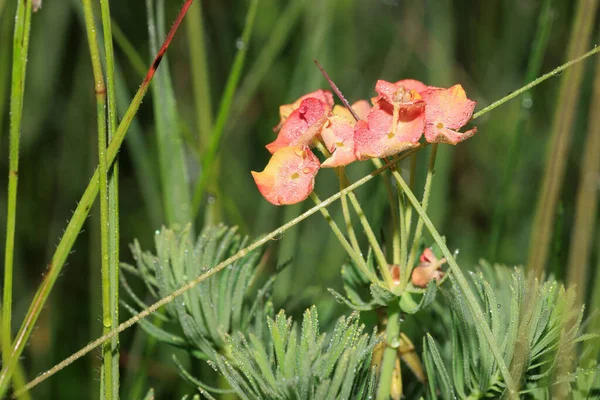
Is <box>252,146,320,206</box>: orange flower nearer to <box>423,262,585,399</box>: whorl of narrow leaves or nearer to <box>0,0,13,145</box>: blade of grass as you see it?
<box>423,262,585,399</box>: whorl of narrow leaves

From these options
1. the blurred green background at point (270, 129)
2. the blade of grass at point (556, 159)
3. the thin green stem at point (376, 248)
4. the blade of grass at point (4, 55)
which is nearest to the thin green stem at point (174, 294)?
the thin green stem at point (376, 248)

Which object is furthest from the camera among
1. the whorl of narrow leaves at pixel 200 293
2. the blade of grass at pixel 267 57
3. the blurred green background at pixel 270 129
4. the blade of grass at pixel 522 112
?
the blurred green background at pixel 270 129

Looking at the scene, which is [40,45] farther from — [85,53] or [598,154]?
[598,154]

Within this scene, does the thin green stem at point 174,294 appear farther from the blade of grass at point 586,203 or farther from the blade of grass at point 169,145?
the blade of grass at point 169,145

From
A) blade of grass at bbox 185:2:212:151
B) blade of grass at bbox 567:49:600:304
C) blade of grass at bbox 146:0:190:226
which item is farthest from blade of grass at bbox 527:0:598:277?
blade of grass at bbox 185:2:212:151

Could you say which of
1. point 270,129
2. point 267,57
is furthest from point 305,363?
point 270,129

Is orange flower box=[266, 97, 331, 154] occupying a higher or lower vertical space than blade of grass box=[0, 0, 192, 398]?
higher

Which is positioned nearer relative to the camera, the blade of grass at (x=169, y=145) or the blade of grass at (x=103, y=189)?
the blade of grass at (x=103, y=189)

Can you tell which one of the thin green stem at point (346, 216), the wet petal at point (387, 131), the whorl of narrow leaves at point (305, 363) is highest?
the wet petal at point (387, 131)
